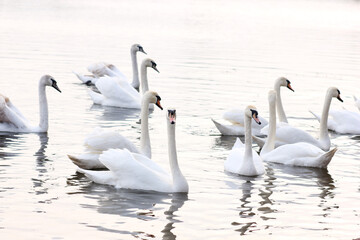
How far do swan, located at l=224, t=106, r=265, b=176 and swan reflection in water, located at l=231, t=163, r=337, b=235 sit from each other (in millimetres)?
114

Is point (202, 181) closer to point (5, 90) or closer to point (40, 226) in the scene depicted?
point (40, 226)

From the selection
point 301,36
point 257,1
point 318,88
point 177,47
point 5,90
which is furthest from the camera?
point 257,1

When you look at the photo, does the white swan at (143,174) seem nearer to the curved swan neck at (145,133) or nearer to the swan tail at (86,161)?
the swan tail at (86,161)

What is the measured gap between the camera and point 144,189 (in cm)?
1073

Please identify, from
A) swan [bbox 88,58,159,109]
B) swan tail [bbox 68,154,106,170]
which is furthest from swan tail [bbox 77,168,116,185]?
swan [bbox 88,58,159,109]

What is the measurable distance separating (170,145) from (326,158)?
3.09 meters

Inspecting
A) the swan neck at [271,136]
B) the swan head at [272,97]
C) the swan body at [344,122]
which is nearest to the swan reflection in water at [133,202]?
the swan neck at [271,136]

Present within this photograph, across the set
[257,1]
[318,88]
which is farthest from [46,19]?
[257,1]

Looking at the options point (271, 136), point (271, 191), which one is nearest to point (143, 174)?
point (271, 191)

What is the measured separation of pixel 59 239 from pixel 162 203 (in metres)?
1.98

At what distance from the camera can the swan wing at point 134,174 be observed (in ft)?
35.0

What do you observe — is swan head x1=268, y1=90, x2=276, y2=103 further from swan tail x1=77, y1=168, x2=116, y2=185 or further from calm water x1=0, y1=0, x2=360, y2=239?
swan tail x1=77, y1=168, x2=116, y2=185

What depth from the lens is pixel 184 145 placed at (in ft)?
46.0

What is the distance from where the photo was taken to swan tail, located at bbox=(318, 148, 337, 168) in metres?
12.6
